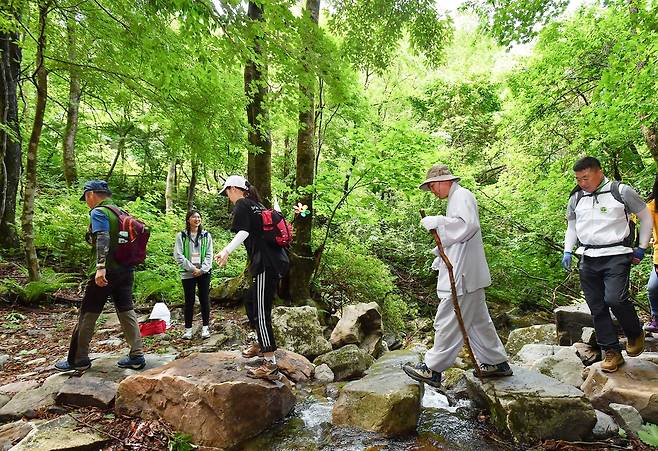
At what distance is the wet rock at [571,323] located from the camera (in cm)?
605

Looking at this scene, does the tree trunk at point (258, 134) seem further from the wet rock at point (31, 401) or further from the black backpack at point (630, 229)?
the black backpack at point (630, 229)

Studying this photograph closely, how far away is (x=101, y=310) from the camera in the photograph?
425 cm

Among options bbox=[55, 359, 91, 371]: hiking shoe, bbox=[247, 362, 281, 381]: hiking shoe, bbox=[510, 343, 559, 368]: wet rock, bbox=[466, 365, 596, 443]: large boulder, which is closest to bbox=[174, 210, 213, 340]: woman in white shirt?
bbox=[55, 359, 91, 371]: hiking shoe

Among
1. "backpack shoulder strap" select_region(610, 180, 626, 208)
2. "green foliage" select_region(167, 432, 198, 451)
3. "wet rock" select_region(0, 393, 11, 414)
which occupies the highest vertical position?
"backpack shoulder strap" select_region(610, 180, 626, 208)

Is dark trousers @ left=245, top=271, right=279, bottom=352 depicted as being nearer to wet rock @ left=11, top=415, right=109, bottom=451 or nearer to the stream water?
the stream water

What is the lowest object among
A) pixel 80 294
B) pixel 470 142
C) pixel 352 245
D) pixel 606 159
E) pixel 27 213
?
pixel 80 294

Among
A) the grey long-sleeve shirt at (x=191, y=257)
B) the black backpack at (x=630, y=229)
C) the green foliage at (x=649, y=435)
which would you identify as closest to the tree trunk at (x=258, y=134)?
the grey long-sleeve shirt at (x=191, y=257)

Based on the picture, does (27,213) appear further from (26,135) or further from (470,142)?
(470,142)

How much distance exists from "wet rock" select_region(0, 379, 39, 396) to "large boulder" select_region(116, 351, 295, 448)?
51.5 inches

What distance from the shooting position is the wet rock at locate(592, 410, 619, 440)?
308cm

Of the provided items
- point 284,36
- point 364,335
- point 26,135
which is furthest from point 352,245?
point 26,135

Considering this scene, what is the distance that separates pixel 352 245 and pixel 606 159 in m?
6.69

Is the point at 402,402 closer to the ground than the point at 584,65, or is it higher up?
closer to the ground

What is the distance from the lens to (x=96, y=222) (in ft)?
13.1
